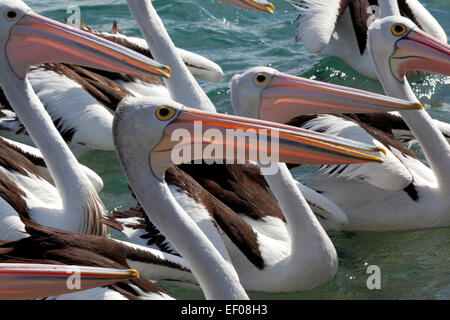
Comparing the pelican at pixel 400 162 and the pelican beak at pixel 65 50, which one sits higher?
the pelican beak at pixel 65 50

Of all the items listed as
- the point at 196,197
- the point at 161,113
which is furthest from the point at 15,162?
the point at 161,113

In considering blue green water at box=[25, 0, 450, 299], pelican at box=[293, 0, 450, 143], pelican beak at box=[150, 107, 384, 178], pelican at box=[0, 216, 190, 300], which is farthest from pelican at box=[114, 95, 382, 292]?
pelican at box=[293, 0, 450, 143]

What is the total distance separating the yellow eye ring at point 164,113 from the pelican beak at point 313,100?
3.27ft

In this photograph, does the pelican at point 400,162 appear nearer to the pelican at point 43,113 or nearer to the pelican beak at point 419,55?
the pelican beak at point 419,55

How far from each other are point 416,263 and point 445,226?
1.12ft

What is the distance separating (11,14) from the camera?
3.69m

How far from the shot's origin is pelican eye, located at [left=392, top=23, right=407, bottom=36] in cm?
431

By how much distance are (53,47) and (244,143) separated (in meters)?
A: 1.22

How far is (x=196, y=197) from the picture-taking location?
3.56 m

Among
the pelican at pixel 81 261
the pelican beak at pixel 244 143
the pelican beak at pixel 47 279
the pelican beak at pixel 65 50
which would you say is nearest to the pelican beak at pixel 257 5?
the pelican beak at pixel 65 50

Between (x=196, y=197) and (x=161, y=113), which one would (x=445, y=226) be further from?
(x=161, y=113)

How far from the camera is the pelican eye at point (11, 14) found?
369 cm

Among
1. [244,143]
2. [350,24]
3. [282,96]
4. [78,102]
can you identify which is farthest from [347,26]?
[244,143]
